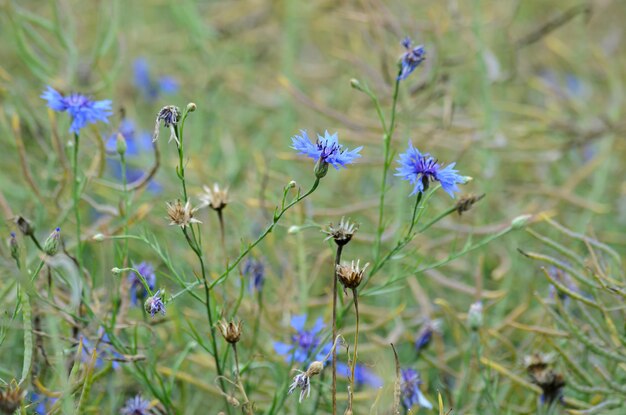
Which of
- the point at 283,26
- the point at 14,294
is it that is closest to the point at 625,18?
the point at 283,26

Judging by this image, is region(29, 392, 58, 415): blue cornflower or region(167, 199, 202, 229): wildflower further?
region(29, 392, 58, 415): blue cornflower

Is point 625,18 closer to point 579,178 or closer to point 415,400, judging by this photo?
point 579,178

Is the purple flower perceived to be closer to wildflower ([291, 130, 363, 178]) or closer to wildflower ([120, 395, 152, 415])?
wildflower ([291, 130, 363, 178])

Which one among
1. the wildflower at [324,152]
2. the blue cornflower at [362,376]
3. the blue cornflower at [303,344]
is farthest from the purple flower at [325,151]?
the blue cornflower at [362,376]

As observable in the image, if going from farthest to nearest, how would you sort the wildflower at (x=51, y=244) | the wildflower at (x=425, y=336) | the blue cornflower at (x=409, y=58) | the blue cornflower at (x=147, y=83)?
the blue cornflower at (x=147, y=83), the wildflower at (x=425, y=336), the blue cornflower at (x=409, y=58), the wildflower at (x=51, y=244)

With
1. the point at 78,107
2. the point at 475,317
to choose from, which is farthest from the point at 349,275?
the point at 78,107

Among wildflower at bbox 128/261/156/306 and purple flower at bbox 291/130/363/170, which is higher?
purple flower at bbox 291/130/363/170

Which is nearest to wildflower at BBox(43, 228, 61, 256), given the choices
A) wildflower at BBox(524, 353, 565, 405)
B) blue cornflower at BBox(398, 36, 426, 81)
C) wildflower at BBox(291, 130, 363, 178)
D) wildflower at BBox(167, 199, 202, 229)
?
wildflower at BBox(167, 199, 202, 229)

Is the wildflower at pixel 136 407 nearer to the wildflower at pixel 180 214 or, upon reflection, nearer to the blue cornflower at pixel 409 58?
the wildflower at pixel 180 214

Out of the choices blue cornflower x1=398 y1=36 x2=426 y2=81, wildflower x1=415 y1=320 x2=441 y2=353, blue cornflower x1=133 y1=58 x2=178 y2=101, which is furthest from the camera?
blue cornflower x1=133 y1=58 x2=178 y2=101
